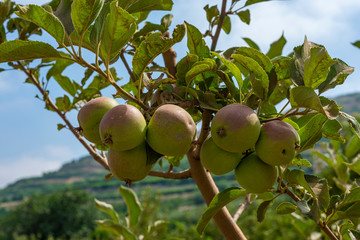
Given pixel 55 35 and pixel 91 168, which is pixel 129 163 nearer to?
pixel 55 35

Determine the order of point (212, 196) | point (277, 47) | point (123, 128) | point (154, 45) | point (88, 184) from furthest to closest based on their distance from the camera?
point (88, 184)
point (277, 47)
point (212, 196)
point (154, 45)
point (123, 128)

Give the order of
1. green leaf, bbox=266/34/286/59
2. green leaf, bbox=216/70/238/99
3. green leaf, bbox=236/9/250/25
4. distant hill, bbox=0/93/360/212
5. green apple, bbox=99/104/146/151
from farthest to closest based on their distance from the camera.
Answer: distant hill, bbox=0/93/360/212
green leaf, bbox=236/9/250/25
green leaf, bbox=266/34/286/59
green leaf, bbox=216/70/238/99
green apple, bbox=99/104/146/151

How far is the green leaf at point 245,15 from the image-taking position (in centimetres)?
121

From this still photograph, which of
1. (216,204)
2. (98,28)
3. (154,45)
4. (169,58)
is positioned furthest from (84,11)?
(216,204)

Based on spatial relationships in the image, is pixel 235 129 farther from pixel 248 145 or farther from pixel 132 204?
pixel 132 204

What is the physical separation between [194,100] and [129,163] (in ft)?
0.64

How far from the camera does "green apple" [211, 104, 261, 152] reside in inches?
21.9

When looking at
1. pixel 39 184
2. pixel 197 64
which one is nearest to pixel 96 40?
pixel 197 64

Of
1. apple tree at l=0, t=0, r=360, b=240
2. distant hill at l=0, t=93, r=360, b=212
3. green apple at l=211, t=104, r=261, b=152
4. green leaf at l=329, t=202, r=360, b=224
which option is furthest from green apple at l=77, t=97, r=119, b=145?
distant hill at l=0, t=93, r=360, b=212

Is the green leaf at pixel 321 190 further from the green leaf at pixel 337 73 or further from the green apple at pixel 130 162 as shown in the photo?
the green apple at pixel 130 162

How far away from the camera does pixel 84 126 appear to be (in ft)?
2.08

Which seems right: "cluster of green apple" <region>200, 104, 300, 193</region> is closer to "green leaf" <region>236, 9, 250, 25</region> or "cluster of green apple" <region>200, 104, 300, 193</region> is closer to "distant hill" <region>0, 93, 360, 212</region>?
"green leaf" <region>236, 9, 250, 25</region>

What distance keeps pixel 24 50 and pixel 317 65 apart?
55cm

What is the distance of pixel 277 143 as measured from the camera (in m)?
0.56
